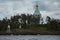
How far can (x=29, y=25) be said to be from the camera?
155500 millimetres

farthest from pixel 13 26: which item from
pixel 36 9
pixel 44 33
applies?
pixel 36 9

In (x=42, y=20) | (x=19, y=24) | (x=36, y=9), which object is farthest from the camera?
(x=36, y=9)

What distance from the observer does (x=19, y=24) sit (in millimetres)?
148875

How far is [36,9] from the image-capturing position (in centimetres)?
19400

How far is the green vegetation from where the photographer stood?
15038cm

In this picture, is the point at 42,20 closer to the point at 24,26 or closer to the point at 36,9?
the point at 24,26

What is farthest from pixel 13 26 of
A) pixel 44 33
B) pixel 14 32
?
pixel 44 33

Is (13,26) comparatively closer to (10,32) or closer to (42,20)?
(10,32)

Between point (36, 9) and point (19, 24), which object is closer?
point (19, 24)

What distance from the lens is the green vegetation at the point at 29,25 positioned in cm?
15038

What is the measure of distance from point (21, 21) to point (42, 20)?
48.3 feet

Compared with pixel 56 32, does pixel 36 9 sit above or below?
A: above

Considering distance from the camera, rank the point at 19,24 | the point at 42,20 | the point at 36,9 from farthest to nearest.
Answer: the point at 36,9 < the point at 42,20 < the point at 19,24

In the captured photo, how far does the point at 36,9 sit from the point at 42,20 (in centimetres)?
3420
